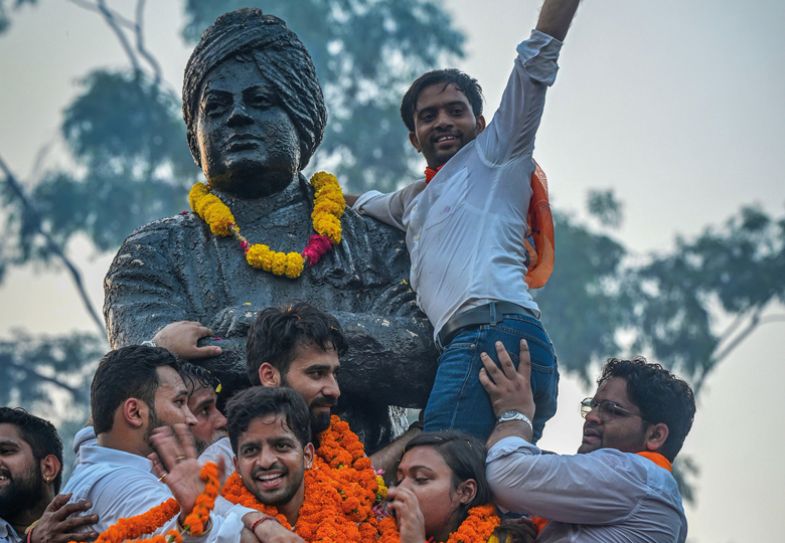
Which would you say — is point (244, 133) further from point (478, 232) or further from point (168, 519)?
point (168, 519)

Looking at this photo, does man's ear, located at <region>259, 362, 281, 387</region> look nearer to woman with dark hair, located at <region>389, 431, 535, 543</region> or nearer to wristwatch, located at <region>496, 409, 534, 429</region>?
woman with dark hair, located at <region>389, 431, 535, 543</region>

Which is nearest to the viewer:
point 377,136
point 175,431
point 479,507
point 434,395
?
point 175,431

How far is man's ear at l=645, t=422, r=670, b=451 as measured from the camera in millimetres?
6289

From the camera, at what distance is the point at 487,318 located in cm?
620

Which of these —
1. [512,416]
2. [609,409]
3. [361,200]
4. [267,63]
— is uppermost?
[267,63]

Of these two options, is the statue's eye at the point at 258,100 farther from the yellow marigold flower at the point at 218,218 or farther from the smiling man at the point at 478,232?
the smiling man at the point at 478,232

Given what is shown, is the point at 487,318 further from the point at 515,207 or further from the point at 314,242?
the point at 314,242

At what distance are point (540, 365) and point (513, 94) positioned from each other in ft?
3.87

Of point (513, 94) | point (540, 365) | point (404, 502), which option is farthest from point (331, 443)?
point (513, 94)

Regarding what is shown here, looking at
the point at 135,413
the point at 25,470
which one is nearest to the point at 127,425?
the point at 135,413

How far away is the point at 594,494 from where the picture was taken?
5691 mm

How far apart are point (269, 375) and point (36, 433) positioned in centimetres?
123

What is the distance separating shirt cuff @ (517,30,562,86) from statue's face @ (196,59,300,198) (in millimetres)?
1418

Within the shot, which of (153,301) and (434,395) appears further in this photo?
(153,301)
